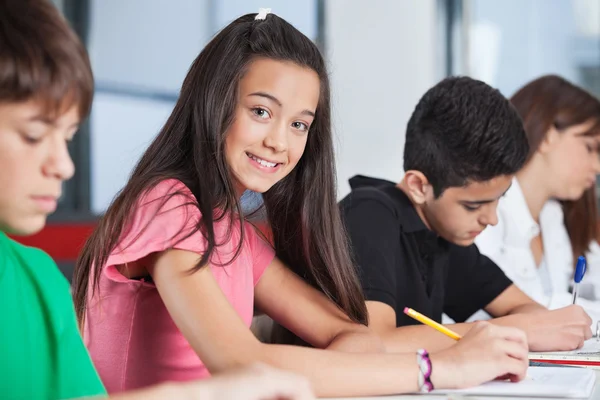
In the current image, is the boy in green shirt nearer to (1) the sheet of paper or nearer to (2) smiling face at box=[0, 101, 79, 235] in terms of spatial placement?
(2) smiling face at box=[0, 101, 79, 235]

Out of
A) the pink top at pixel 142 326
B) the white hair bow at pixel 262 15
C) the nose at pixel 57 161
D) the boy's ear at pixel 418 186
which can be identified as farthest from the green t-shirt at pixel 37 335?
the boy's ear at pixel 418 186

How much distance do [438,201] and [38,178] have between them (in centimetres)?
115

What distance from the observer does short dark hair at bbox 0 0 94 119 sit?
793 millimetres

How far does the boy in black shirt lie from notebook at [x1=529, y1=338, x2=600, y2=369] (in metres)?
0.04

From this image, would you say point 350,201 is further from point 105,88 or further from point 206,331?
point 105,88

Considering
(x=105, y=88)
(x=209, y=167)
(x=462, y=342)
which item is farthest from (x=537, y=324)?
(x=105, y=88)

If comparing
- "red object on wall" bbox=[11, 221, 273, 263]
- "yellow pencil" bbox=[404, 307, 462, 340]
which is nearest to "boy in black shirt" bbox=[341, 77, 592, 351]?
"yellow pencil" bbox=[404, 307, 462, 340]

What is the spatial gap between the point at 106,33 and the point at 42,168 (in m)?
4.18

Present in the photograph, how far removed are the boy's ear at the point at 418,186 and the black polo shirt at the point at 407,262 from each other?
0.02 meters

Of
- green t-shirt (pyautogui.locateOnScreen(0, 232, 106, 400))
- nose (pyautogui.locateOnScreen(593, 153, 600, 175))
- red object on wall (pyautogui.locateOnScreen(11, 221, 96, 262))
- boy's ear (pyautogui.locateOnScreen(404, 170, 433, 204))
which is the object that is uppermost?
green t-shirt (pyautogui.locateOnScreen(0, 232, 106, 400))

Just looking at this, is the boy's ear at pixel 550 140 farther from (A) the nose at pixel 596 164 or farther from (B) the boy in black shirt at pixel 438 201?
(B) the boy in black shirt at pixel 438 201

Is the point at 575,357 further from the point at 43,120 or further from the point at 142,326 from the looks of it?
the point at 43,120

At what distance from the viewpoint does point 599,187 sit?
4086 millimetres

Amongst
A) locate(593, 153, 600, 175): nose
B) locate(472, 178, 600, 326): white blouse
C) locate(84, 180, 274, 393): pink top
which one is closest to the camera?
locate(84, 180, 274, 393): pink top
